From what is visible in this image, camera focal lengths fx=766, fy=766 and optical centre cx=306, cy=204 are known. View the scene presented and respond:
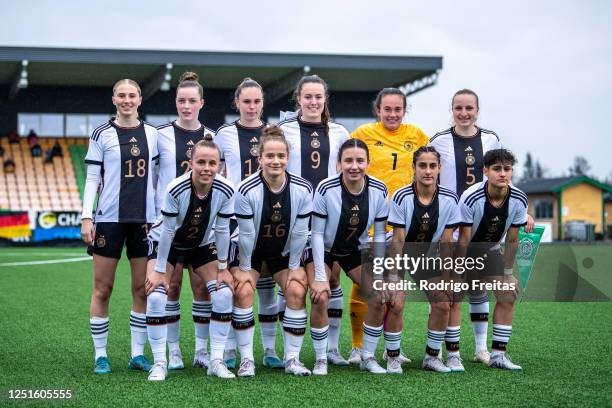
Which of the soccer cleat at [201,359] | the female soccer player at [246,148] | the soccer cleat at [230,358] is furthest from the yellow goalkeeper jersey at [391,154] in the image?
the soccer cleat at [201,359]

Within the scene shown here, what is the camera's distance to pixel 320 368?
5.05m

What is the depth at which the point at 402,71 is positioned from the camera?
2570 centimetres

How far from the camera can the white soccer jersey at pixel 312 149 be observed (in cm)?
557

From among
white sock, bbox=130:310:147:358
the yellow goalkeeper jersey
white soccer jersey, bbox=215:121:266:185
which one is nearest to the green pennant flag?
the yellow goalkeeper jersey

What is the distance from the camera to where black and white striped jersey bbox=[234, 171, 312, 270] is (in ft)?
16.3

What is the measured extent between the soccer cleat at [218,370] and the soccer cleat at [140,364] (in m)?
0.48

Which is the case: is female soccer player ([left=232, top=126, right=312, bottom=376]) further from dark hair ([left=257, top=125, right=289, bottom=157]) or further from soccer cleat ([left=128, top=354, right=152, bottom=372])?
soccer cleat ([left=128, top=354, right=152, bottom=372])

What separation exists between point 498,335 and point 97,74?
2266cm

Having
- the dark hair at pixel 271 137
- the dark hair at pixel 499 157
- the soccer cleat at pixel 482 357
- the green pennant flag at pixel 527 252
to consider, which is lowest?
→ the soccer cleat at pixel 482 357

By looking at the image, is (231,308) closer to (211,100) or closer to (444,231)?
(444,231)

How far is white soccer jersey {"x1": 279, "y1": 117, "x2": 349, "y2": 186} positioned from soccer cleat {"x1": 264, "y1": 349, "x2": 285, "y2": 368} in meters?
1.24

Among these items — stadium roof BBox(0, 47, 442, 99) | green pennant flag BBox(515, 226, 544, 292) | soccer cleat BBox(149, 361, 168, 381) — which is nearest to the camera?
soccer cleat BBox(149, 361, 168, 381)

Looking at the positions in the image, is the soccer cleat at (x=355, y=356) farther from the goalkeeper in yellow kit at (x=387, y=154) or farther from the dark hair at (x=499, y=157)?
the dark hair at (x=499, y=157)

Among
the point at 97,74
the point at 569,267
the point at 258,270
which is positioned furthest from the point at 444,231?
the point at 97,74
